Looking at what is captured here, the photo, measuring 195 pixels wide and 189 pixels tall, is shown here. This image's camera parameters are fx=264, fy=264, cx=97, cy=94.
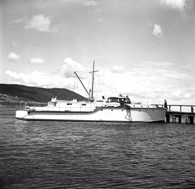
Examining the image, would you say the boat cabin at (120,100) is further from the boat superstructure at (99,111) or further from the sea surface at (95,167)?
the sea surface at (95,167)

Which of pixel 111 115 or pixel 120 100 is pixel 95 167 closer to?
pixel 111 115

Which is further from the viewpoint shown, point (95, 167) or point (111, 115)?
point (111, 115)

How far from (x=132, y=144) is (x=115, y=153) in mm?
4936

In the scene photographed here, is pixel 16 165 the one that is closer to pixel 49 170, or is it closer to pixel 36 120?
pixel 49 170

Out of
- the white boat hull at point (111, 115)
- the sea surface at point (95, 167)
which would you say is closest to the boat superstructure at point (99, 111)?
the white boat hull at point (111, 115)

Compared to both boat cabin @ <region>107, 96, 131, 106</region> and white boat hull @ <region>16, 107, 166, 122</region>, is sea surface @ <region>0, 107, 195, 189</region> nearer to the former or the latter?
Answer: white boat hull @ <region>16, 107, 166, 122</region>

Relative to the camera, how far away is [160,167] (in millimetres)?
15617

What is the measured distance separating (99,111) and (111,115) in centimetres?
237

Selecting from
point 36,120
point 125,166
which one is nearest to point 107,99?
point 36,120

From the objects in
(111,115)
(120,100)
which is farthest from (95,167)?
(120,100)

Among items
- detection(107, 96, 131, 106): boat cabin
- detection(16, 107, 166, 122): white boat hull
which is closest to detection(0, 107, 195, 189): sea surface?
detection(16, 107, 166, 122): white boat hull

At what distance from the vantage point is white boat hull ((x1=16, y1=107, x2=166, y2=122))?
1940 inches

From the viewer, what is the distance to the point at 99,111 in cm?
4953

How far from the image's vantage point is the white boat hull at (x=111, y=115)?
4928 centimetres
